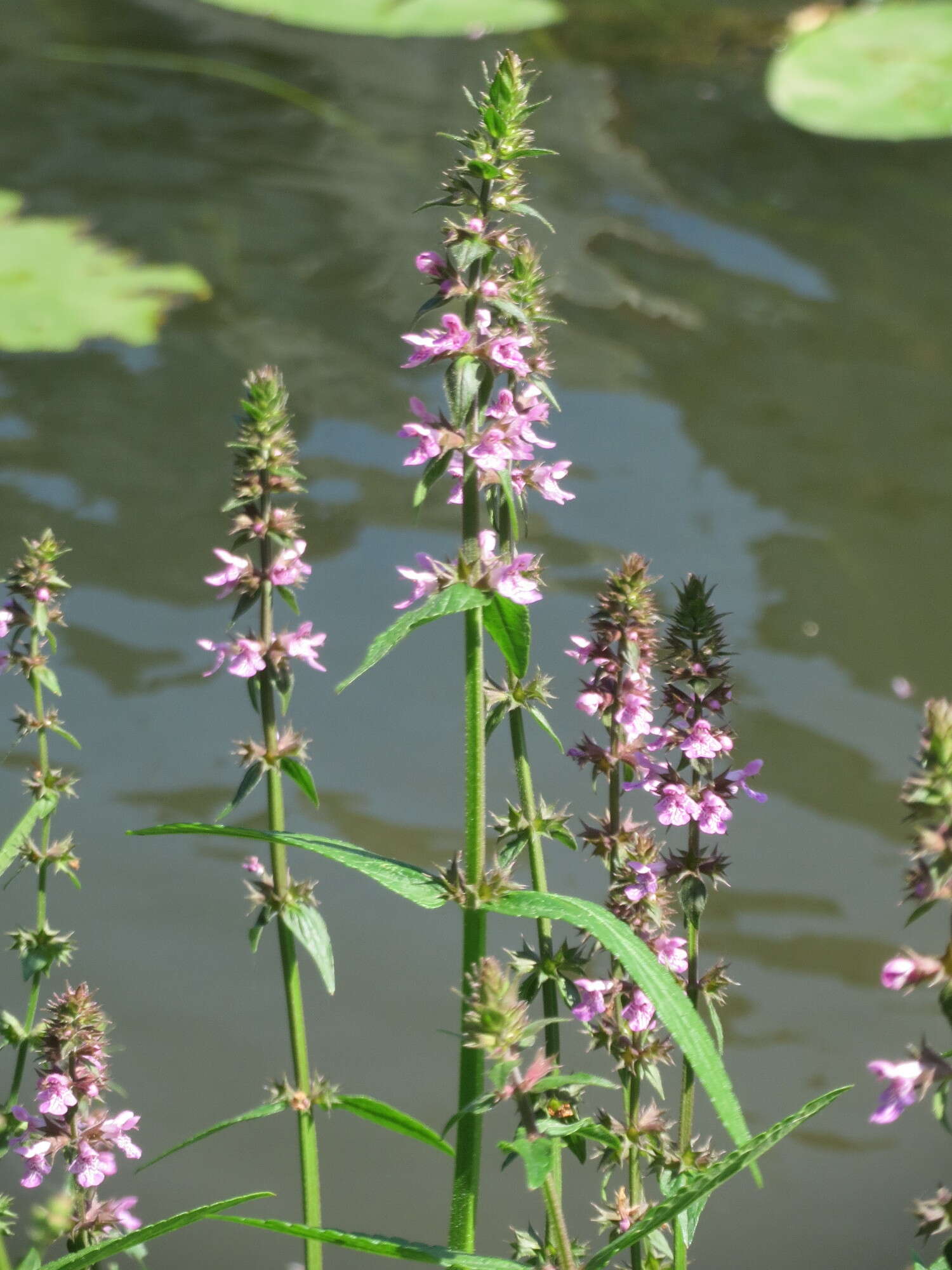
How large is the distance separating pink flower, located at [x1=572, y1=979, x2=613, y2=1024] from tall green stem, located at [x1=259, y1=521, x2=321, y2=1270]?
0.34m

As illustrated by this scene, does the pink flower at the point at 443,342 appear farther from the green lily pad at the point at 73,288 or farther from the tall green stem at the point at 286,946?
the green lily pad at the point at 73,288

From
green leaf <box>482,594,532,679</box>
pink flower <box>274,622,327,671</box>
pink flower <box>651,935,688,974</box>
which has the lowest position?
pink flower <box>651,935,688,974</box>

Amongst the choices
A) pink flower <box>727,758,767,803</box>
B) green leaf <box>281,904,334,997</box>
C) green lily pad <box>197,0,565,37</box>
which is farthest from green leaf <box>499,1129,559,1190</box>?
green lily pad <box>197,0,565,37</box>

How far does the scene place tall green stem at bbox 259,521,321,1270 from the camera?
1.91 metres

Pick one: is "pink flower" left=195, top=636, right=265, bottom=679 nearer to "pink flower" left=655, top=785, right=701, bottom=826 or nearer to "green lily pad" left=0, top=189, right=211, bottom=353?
"pink flower" left=655, top=785, right=701, bottom=826

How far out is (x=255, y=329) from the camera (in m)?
5.85

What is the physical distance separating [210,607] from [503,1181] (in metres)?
2.08

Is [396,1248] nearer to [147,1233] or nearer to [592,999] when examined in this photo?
[147,1233]

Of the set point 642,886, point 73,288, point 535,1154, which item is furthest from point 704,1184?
point 73,288

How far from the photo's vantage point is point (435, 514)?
4961 mm

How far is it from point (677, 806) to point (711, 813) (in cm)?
4

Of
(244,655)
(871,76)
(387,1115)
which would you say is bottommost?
(387,1115)

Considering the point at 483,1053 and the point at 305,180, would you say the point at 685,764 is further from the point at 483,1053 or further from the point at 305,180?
the point at 305,180

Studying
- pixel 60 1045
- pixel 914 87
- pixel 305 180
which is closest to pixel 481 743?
pixel 60 1045
